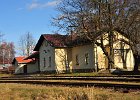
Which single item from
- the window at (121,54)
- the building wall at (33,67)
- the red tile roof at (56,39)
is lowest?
the building wall at (33,67)

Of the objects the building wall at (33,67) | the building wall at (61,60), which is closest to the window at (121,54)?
the building wall at (61,60)

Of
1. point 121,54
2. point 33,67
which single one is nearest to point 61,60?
point 121,54

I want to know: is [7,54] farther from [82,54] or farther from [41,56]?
[82,54]

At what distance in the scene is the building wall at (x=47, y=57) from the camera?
56.7 m

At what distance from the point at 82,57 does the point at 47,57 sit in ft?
27.4

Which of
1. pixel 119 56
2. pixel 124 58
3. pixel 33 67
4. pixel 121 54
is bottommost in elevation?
pixel 33 67

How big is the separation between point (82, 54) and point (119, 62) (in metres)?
5.84

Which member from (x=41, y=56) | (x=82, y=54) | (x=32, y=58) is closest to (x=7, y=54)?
(x=32, y=58)

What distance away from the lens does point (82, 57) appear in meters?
52.5

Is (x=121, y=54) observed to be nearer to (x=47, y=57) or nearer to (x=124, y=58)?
(x=124, y=58)

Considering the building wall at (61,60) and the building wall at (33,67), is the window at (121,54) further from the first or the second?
the building wall at (33,67)

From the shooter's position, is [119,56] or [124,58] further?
[124,58]

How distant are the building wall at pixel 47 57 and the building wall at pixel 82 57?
137 inches

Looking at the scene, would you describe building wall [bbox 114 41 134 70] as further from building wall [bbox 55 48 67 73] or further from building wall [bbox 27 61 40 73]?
building wall [bbox 27 61 40 73]
